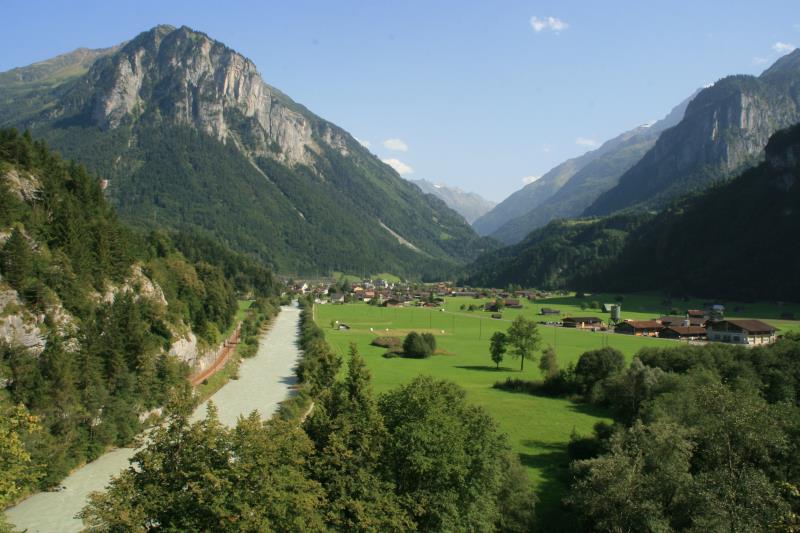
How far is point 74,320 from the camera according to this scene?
45656 millimetres

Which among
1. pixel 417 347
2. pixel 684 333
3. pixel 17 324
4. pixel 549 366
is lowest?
pixel 417 347

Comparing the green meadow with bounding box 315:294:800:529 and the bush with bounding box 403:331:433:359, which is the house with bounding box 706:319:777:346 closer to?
the green meadow with bounding box 315:294:800:529

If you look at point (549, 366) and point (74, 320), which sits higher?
point (74, 320)

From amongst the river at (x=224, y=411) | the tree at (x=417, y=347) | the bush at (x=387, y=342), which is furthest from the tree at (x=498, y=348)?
the river at (x=224, y=411)

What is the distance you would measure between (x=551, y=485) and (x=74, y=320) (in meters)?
38.4

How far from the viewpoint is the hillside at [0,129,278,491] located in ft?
122

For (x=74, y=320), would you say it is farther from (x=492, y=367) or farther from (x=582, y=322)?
(x=582, y=322)

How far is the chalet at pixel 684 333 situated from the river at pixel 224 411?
2403 inches

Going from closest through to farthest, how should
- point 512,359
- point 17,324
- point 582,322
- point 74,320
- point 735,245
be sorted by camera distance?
point 17,324, point 74,320, point 512,359, point 582,322, point 735,245

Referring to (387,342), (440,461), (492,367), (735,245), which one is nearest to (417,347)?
(387,342)

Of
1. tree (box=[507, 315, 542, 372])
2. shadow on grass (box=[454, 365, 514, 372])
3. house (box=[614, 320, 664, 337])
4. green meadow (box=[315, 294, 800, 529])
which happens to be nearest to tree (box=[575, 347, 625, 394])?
green meadow (box=[315, 294, 800, 529])

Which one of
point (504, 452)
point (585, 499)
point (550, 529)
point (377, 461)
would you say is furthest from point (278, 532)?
point (550, 529)

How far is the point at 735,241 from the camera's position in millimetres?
164625

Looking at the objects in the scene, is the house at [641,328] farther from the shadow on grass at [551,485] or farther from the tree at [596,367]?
the shadow on grass at [551,485]
